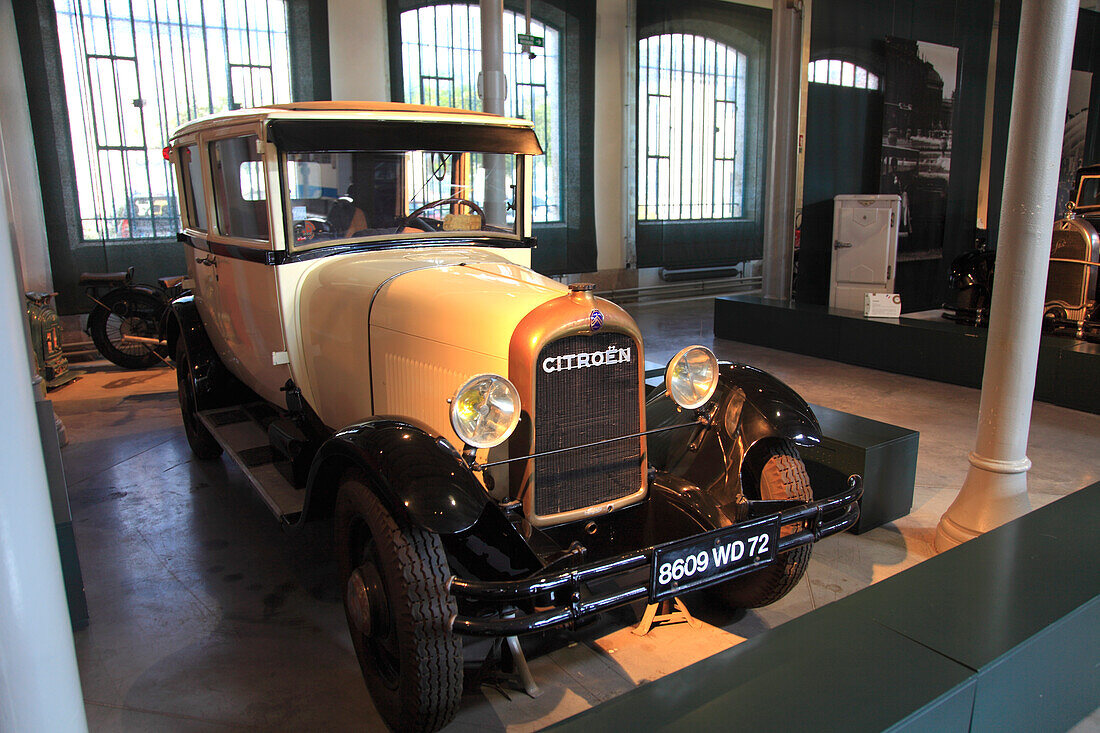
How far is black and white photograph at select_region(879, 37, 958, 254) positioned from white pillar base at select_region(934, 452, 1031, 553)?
633 centimetres

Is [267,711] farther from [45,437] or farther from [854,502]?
[854,502]

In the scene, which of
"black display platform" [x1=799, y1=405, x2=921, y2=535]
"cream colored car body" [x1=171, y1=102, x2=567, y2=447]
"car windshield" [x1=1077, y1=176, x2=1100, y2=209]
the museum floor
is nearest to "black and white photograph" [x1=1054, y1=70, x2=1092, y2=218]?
"car windshield" [x1=1077, y1=176, x2=1100, y2=209]

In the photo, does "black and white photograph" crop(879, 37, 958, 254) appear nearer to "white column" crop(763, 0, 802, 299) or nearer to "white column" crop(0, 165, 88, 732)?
"white column" crop(763, 0, 802, 299)

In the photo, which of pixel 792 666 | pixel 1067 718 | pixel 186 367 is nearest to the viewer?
pixel 792 666

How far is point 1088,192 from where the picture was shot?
Answer: 7551 millimetres

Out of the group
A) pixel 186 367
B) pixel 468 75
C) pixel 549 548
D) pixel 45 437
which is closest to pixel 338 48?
pixel 468 75

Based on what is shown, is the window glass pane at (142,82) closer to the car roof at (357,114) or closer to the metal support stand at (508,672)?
the car roof at (357,114)

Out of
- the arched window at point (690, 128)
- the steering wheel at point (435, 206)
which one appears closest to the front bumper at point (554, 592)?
the steering wheel at point (435, 206)

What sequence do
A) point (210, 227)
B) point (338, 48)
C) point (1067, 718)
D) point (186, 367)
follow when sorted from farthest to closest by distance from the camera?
point (338, 48) → point (186, 367) → point (210, 227) → point (1067, 718)

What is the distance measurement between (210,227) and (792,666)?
333 cm

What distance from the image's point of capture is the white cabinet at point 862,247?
769 cm

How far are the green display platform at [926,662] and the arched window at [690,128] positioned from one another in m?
9.25

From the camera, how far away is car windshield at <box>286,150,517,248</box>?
3111 mm

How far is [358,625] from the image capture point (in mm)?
2145
